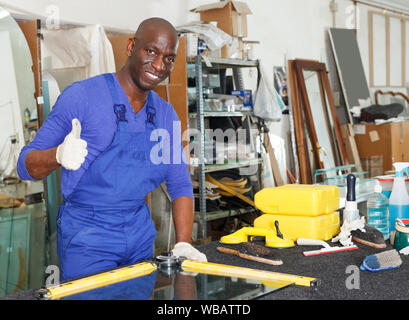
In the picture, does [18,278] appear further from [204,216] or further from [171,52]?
[171,52]

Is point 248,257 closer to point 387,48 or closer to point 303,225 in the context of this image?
point 303,225

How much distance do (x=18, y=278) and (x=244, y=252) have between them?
2.10 m

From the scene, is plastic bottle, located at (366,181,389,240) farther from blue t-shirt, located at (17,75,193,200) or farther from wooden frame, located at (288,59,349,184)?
wooden frame, located at (288,59,349,184)

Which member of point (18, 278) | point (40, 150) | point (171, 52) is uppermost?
point (171, 52)

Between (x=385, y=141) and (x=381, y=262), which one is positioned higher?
(x=385, y=141)

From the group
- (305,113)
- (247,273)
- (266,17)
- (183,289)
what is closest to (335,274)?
(247,273)

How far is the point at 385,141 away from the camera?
6512mm

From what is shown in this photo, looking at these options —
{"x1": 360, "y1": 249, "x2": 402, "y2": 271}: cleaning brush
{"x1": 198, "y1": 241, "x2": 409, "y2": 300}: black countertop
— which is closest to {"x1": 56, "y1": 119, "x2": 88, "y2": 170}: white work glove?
{"x1": 198, "y1": 241, "x2": 409, "y2": 300}: black countertop

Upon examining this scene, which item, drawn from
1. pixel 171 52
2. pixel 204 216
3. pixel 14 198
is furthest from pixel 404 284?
pixel 204 216

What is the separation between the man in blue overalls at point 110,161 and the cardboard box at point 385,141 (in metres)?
5.18

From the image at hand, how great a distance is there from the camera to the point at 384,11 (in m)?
8.27

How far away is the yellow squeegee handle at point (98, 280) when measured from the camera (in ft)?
4.10

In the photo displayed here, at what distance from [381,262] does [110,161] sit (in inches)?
39.2

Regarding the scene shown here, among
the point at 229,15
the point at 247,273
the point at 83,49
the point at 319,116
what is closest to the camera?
the point at 247,273
